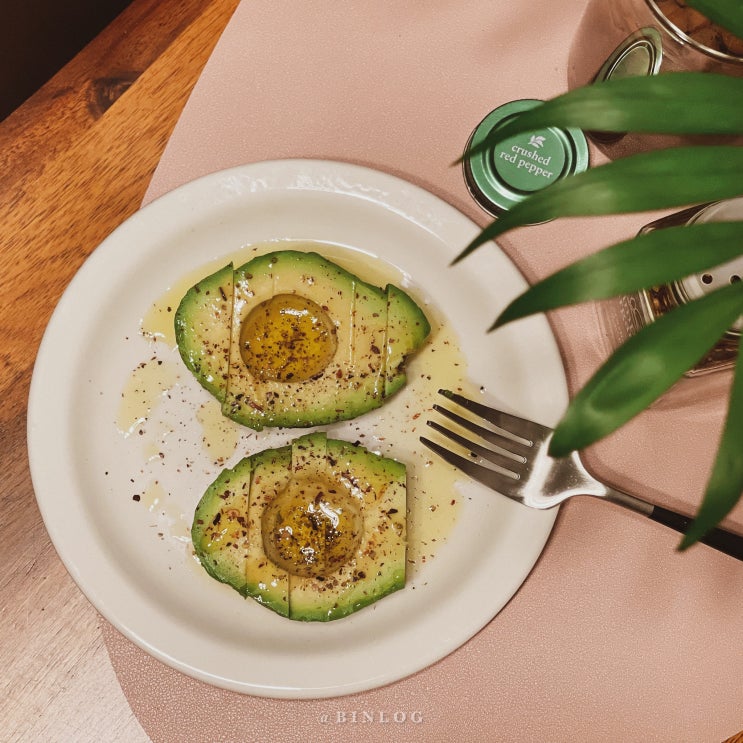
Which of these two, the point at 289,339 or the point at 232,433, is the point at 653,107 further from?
the point at 232,433

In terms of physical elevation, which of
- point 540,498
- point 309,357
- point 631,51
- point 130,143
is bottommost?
point 540,498

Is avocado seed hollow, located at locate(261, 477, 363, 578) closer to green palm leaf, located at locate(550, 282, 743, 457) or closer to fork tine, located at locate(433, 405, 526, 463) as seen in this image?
fork tine, located at locate(433, 405, 526, 463)

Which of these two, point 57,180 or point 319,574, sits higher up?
point 57,180

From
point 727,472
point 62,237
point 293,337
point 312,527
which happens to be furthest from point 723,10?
point 62,237

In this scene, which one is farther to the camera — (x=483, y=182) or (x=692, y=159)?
(x=483, y=182)

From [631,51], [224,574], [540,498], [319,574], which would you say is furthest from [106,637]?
[631,51]

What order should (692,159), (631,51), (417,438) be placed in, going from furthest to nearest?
(417,438)
(631,51)
(692,159)

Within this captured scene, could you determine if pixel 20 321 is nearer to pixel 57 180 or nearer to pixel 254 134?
pixel 57 180
